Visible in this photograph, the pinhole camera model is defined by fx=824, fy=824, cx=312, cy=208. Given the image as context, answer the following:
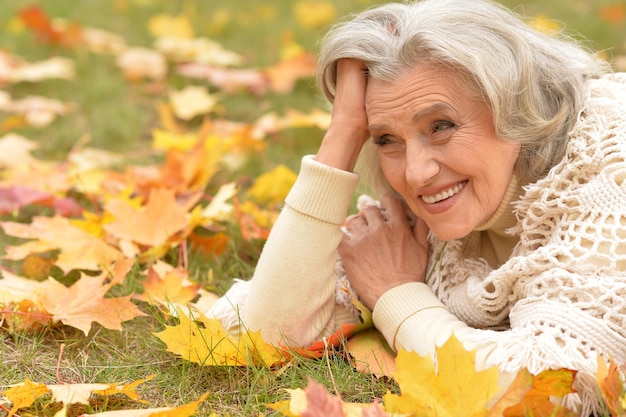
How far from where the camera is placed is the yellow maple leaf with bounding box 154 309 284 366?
2.04 metres

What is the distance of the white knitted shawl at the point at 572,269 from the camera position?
5.84 ft

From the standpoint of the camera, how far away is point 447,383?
1.68 meters

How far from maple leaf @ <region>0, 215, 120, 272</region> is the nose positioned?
1111 millimetres

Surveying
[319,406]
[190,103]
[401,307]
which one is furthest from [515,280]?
[190,103]

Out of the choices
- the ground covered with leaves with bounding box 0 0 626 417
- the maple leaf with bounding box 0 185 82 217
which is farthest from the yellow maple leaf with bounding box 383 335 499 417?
the maple leaf with bounding box 0 185 82 217

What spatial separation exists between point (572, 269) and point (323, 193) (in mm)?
699

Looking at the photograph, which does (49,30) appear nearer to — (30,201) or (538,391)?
(30,201)

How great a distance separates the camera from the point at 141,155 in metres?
3.91

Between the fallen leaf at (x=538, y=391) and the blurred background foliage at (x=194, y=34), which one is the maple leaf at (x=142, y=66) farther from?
the fallen leaf at (x=538, y=391)

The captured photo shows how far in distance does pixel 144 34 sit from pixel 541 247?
438 cm

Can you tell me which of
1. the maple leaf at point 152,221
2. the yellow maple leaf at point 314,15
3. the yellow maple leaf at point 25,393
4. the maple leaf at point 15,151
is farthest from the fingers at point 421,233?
the yellow maple leaf at point 314,15

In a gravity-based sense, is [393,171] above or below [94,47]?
above

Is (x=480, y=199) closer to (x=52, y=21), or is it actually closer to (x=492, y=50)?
(x=492, y=50)

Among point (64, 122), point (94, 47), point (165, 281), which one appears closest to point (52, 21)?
point (94, 47)
